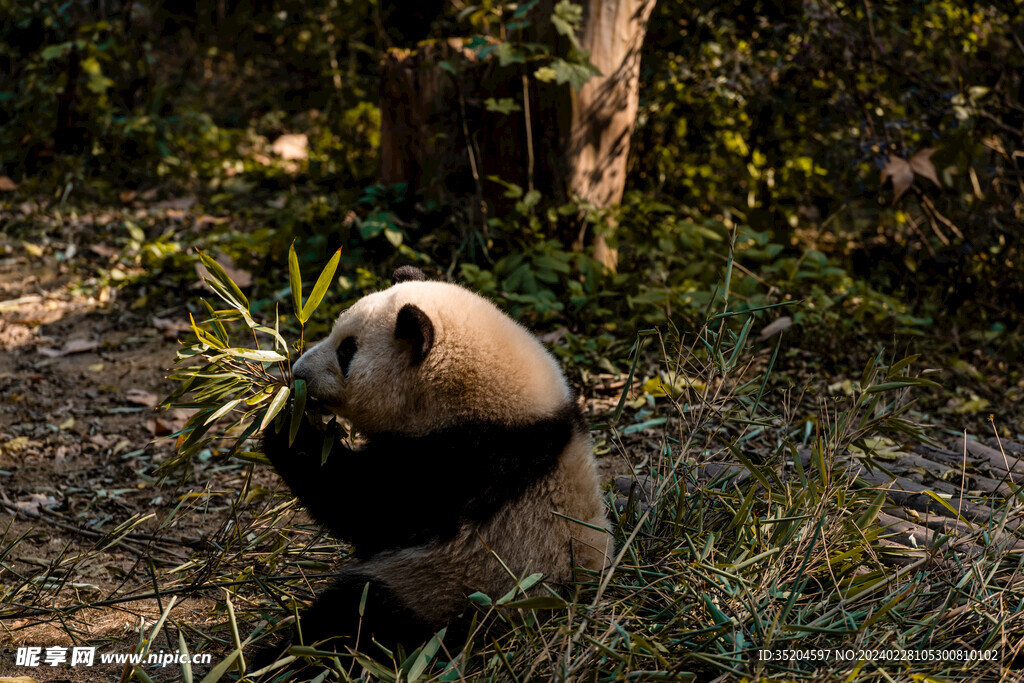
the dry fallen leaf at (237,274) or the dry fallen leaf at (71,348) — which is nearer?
the dry fallen leaf at (71,348)

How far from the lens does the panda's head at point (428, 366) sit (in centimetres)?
251

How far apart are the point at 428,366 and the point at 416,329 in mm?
132

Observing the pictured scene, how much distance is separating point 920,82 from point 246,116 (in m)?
6.70

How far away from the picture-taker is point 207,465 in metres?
3.96

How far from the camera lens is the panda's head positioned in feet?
8.23

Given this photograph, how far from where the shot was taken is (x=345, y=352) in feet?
9.21

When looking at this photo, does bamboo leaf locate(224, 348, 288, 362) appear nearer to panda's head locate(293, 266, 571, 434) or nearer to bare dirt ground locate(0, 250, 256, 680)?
panda's head locate(293, 266, 571, 434)

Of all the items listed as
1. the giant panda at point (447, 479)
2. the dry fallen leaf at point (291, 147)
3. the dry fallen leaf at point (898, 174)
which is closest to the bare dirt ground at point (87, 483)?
the giant panda at point (447, 479)

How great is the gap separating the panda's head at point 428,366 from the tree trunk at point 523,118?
2.64 meters

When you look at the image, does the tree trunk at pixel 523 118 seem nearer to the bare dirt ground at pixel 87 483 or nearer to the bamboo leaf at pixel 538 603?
the bare dirt ground at pixel 87 483

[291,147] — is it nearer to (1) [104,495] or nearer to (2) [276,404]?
(1) [104,495]

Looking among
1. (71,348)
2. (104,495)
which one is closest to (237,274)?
(71,348)

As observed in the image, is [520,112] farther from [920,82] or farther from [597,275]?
[920,82]

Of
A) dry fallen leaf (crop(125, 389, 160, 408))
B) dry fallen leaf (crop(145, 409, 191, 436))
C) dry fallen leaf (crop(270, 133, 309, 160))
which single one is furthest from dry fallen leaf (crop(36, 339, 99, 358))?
dry fallen leaf (crop(270, 133, 309, 160))
